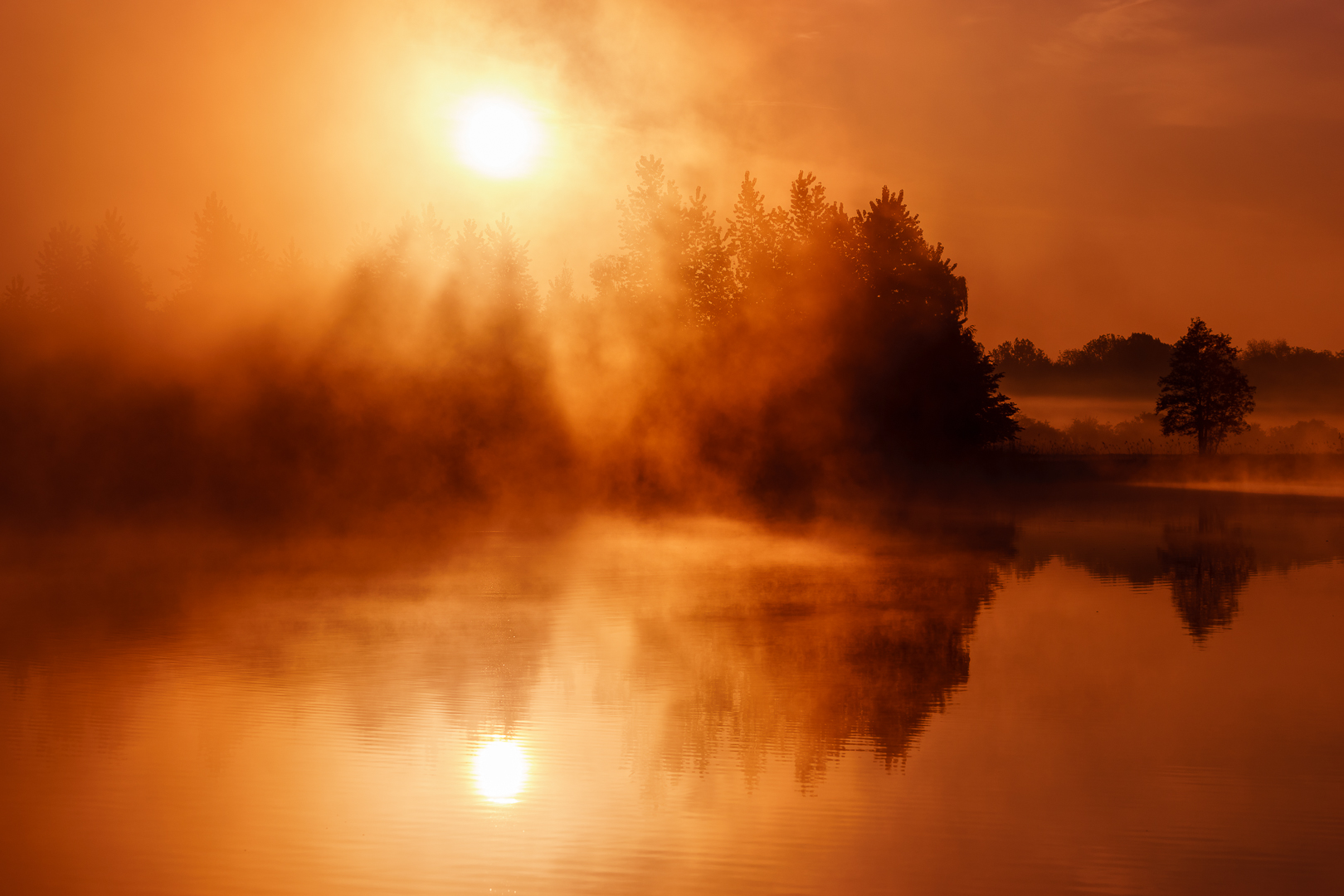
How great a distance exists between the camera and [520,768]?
1027 centimetres

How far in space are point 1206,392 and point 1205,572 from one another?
8761cm

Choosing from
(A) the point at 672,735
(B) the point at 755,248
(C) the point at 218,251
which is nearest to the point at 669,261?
(B) the point at 755,248

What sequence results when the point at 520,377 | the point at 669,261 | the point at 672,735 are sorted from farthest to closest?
the point at 669,261
the point at 520,377
the point at 672,735

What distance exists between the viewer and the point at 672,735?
11.4 metres

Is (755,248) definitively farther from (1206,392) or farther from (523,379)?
(1206,392)

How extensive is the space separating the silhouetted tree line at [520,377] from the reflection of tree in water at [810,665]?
2405 centimetres

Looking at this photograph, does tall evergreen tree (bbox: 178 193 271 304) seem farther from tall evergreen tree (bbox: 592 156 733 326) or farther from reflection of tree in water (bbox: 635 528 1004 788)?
reflection of tree in water (bbox: 635 528 1004 788)

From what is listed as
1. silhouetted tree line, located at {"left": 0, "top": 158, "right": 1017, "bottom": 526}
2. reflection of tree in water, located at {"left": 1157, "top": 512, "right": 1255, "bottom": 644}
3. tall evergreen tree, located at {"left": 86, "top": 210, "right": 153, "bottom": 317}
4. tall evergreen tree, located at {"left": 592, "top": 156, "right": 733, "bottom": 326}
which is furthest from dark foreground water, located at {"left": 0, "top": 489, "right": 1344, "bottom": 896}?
tall evergreen tree, located at {"left": 86, "top": 210, "right": 153, "bottom": 317}

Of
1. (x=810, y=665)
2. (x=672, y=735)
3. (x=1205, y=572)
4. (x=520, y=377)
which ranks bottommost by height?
(x=672, y=735)

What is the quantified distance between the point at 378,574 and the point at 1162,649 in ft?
47.5

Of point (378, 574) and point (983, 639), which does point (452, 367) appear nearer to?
point (378, 574)

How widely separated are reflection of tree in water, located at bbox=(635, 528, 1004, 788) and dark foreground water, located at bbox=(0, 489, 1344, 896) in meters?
0.07

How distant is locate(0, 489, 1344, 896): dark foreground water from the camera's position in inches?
320

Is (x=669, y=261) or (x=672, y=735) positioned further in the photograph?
(x=669, y=261)
